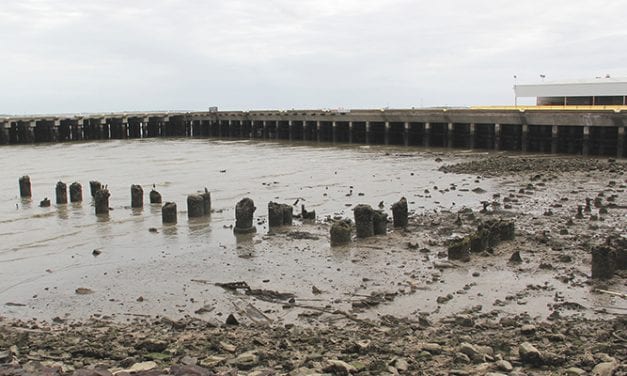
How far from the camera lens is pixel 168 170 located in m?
30.0

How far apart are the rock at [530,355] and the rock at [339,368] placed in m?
1.76

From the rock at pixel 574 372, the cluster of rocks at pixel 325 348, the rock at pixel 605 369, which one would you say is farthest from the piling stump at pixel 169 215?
the rock at pixel 605 369

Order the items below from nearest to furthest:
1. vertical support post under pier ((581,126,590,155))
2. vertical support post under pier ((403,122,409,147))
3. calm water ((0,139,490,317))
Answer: calm water ((0,139,490,317))
vertical support post under pier ((581,126,590,155))
vertical support post under pier ((403,122,409,147))

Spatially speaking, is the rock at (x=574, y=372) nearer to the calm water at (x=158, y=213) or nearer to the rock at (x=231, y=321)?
the rock at (x=231, y=321)

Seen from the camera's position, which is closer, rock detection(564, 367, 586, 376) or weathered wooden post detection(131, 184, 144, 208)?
rock detection(564, 367, 586, 376)

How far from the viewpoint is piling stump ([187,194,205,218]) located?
52.5 ft

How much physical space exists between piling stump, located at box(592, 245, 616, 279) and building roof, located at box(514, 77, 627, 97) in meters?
38.9

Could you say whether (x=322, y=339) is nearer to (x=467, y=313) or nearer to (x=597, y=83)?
(x=467, y=313)

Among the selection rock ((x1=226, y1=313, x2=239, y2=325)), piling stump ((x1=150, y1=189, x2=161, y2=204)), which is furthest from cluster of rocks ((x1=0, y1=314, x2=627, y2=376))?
piling stump ((x1=150, y1=189, x2=161, y2=204))

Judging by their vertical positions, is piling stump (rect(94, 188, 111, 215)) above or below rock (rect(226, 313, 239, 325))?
above

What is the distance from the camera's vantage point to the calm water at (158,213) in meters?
10.6

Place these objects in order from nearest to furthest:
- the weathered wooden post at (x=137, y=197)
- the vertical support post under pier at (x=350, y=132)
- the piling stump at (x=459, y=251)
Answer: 1. the piling stump at (x=459, y=251)
2. the weathered wooden post at (x=137, y=197)
3. the vertical support post under pier at (x=350, y=132)

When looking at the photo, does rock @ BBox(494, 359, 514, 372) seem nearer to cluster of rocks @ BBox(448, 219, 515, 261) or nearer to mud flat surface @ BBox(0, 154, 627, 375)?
mud flat surface @ BBox(0, 154, 627, 375)

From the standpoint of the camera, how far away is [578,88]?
156 feet
